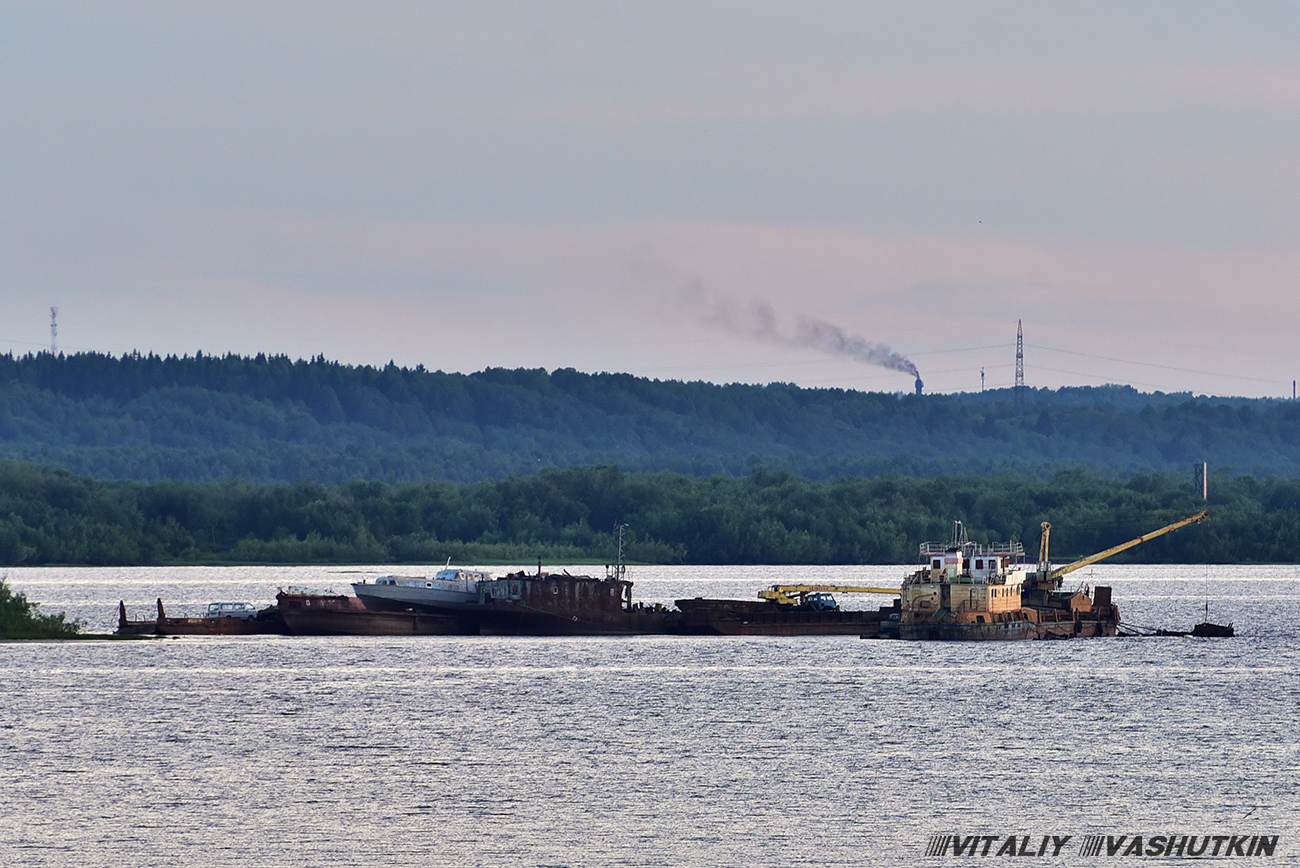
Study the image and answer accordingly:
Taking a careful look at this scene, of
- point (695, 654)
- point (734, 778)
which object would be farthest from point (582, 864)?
point (695, 654)

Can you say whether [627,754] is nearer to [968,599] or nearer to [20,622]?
[968,599]

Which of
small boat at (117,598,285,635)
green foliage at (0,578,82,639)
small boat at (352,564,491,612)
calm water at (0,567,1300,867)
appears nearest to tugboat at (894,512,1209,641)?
calm water at (0,567,1300,867)

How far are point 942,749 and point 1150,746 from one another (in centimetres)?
885

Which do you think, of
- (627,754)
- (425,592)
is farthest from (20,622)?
(627,754)

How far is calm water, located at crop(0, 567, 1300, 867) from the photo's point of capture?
219 ft

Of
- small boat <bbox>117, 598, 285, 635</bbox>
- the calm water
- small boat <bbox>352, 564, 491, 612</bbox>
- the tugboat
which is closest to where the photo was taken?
the calm water

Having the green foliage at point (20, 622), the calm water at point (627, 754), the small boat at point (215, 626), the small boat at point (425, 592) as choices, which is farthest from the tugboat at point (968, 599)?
the green foliage at point (20, 622)

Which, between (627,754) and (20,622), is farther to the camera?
(20,622)

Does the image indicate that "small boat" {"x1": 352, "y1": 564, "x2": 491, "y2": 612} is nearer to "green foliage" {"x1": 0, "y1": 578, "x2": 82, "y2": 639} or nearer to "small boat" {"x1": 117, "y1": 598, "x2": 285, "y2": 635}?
"small boat" {"x1": 117, "y1": 598, "x2": 285, "y2": 635}

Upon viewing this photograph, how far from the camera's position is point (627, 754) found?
88.4m

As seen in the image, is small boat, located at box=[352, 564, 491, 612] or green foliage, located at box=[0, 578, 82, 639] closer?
green foliage, located at box=[0, 578, 82, 639]

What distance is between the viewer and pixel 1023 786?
78.0 metres

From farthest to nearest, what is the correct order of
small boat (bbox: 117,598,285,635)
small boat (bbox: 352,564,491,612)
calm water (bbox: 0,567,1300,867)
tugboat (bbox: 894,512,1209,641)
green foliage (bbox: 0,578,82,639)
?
small boat (bbox: 117,598,285,635) < small boat (bbox: 352,564,491,612) < tugboat (bbox: 894,512,1209,641) < green foliage (bbox: 0,578,82,639) < calm water (bbox: 0,567,1300,867)

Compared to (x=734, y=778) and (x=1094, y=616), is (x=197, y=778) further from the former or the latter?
(x=1094, y=616)
